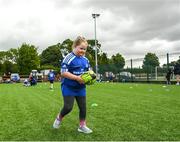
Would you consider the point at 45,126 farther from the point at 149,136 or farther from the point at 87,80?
the point at 149,136

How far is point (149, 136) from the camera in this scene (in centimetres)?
686

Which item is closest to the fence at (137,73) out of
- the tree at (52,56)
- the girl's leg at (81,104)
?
the girl's leg at (81,104)

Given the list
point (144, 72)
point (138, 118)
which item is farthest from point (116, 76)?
point (138, 118)

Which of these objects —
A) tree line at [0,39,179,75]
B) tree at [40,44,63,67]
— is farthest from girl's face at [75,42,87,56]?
tree at [40,44,63,67]

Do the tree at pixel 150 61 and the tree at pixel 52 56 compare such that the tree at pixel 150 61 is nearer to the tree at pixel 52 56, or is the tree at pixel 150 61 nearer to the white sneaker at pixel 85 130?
the white sneaker at pixel 85 130

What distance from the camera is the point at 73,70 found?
7.39 metres

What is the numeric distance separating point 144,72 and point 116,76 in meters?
9.97

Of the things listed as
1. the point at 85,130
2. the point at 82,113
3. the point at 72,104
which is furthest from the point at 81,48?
the point at 85,130

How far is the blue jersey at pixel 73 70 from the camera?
24.1 feet

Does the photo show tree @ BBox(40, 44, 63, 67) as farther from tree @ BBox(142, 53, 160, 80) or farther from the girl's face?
the girl's face

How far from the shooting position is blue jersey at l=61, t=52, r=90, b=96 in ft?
24.1

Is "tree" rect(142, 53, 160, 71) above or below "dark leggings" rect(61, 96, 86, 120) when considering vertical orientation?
above

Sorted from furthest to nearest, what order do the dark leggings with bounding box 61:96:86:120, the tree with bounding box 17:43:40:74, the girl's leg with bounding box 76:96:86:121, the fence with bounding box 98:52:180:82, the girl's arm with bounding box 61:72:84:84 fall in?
the tree with bounding box 17:43:40:74 < the fence with bounding box 98:52:180:82 < the girl's leg with bounding box 76:96:86:121 < the dark leggings with bounding box 61:96:86:120 < the girl's arm with bounding box 61:72:84:84

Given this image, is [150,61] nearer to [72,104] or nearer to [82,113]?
[82,113]
